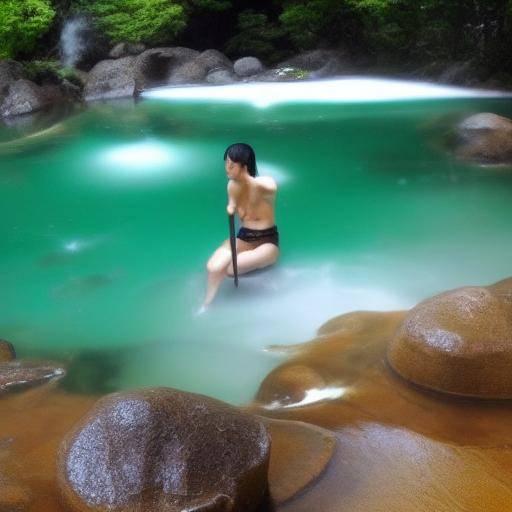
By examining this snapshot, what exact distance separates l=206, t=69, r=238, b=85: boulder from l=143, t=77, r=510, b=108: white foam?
59 centimetres

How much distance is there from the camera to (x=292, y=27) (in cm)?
1912

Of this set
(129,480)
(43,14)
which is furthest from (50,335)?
(43,14)

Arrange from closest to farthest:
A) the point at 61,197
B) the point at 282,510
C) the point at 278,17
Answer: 1. the point at 282,510
2. the point at 61,197
3. the point at 278,17

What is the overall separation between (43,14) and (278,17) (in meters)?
7.63

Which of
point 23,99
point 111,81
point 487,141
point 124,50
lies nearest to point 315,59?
point 124,50

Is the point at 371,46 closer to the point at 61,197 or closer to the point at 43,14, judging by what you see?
the point at 43,14

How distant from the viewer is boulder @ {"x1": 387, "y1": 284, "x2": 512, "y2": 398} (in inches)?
133

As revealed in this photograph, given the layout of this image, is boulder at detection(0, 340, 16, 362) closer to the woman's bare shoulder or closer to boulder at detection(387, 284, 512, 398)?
the woman's bare shoulder

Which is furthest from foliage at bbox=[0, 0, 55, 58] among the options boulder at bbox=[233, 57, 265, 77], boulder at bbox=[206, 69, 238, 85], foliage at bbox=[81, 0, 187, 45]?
boulder at bbox=[233, 57, 265, 77]

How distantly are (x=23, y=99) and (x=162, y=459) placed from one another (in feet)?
47.1

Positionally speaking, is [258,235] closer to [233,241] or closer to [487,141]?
[233,241]

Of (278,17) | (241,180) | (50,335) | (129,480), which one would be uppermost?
(278,17)

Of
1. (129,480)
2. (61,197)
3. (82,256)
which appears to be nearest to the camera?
(129,480)

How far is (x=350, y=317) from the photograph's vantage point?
471cm
